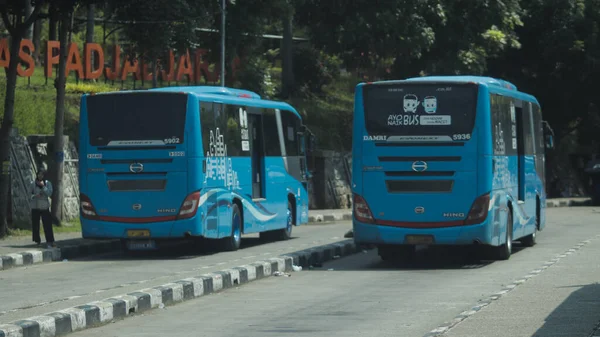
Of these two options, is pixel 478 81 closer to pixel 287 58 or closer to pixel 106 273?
pixel 106 273

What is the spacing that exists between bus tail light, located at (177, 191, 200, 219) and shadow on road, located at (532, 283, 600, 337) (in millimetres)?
8383

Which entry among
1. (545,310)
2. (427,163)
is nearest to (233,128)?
(427,163)

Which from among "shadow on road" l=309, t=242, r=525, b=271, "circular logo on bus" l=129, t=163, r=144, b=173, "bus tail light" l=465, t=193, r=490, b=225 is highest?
"circular logo on bus" l=129, t=163, r=144, b=173

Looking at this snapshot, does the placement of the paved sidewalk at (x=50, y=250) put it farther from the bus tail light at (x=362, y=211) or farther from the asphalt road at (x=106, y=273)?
the bus tail light at (x=362, y=211)

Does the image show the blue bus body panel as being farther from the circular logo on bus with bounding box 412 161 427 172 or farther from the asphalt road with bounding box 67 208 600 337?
the asphalt road with bounding box 67 208 600 337

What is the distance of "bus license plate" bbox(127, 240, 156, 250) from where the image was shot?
71.0 feet

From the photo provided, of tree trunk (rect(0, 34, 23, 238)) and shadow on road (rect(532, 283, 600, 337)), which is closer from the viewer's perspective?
shadow on road (rect(532, 283, 600, 337))

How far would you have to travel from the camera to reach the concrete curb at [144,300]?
36.3 ft

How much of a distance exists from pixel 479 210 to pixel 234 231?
5.80 m

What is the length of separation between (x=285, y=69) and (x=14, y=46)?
23.1 metres

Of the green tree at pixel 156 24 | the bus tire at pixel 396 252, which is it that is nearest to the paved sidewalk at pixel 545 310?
the bus tire at pixel 396 252

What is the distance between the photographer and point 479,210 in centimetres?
1919

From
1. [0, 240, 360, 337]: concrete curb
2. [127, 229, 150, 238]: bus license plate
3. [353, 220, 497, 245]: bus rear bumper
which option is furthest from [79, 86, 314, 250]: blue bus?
[353, 220, 497, 245]: bus rear bumper

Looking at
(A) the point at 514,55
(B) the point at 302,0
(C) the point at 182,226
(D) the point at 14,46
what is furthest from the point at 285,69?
(C) the point at 182,226
